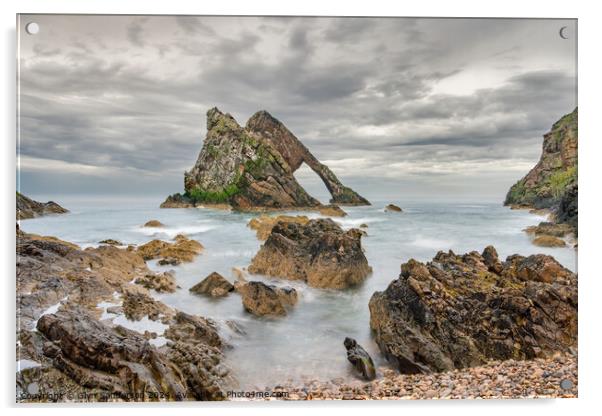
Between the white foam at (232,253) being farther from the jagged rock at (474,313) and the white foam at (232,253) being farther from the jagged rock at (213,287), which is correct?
the jagged rock at (474,313)

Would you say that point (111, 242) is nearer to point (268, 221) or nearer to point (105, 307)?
point (105, 307)

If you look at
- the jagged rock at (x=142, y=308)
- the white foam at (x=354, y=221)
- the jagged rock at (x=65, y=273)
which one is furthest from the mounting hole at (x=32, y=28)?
the white foam at (x=354, y=221)

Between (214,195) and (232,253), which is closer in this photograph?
(232,253)

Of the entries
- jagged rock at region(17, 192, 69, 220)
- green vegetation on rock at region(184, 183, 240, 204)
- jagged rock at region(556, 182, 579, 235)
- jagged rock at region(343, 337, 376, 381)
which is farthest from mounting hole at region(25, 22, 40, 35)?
jagged rock at region(556, 182, 579, 235)

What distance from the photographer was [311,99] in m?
4.55

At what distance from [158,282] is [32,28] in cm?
313

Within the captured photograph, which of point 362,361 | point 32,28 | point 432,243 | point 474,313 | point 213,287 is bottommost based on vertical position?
point 362,361

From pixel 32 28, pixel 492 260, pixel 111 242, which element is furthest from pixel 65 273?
pixel 492 260

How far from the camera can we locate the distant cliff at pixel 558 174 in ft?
14.3

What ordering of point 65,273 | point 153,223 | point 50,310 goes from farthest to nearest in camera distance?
point 153,223 → point 65,273 → point 50,310

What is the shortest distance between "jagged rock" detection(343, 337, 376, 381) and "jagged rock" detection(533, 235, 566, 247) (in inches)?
93.0

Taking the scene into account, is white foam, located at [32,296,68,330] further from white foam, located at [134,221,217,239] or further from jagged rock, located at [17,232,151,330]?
white foam, located at [134,221,217,239]

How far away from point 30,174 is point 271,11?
3.24 metres

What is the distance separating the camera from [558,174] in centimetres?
441
